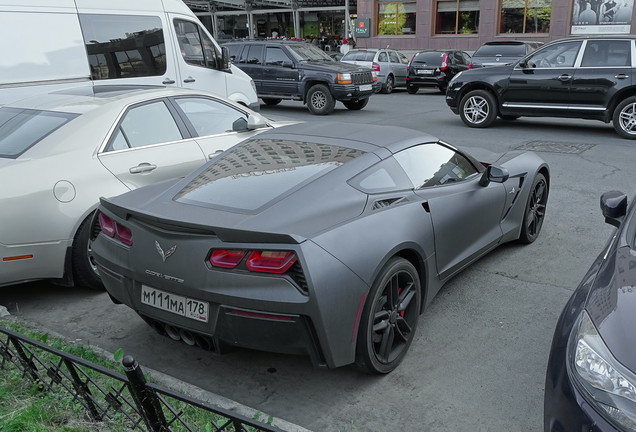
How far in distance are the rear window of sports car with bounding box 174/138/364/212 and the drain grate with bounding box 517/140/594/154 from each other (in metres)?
7.19

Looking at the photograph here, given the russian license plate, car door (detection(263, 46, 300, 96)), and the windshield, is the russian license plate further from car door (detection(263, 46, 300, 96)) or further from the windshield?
the windshield

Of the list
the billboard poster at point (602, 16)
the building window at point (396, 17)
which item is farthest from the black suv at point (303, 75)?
the building window at point (396, 17)

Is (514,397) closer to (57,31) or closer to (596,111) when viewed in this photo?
(57,31)

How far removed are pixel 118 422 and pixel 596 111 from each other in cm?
1073

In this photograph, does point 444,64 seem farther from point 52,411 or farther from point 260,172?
point 52,411

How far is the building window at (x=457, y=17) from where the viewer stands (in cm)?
2836

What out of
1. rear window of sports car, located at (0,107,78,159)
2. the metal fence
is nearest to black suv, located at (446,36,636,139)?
rear window of sports car, located at (0,107,78,159)

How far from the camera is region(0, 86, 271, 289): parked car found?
420 cm

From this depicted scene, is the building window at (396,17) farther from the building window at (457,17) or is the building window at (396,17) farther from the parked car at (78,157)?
the parked car at (78,157)

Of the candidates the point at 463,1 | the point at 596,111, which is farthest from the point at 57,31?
the point at 463,1

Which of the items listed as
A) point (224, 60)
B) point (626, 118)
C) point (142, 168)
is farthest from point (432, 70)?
point (142, 168)

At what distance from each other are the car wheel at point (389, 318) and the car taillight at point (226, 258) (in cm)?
76

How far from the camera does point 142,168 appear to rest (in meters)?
5.00

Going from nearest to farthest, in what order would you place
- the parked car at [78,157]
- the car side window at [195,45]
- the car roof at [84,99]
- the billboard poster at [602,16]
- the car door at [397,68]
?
1. the parked car at [78,157]
2. the car roof at [84,99]
3. the car side window at [195,45]
4. the car door at [397,68]
5. the billboard poster at [602,16]
